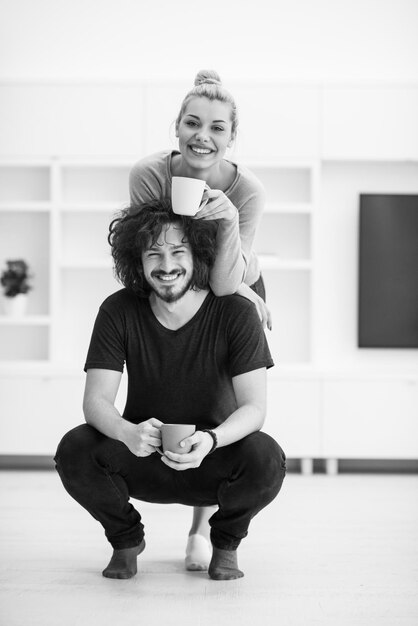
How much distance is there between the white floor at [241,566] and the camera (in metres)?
2.29

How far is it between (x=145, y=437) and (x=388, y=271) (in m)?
3.21

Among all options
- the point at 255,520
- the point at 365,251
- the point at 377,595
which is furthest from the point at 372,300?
the point at 377,595

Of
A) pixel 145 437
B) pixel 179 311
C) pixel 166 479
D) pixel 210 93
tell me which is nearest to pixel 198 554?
pixel 166 479

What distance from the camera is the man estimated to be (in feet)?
8.11

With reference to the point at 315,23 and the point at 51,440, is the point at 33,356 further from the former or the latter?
the point at 315,23

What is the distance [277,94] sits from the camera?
5.12 metres

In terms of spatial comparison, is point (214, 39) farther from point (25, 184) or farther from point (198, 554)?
point (198, 554)

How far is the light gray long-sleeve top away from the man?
0.04m

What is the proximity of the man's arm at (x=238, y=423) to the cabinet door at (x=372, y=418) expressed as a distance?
7.87 ft

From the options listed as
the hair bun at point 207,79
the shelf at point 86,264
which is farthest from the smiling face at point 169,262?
the shelf at point 86,264

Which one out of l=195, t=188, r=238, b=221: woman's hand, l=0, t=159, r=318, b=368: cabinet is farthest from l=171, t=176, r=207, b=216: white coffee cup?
l=0, t=159, r=318, b=368: cabinet

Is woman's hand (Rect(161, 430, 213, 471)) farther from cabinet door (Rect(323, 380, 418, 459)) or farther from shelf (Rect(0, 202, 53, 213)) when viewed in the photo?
shelf (Rect(0, 202, 53, 213))

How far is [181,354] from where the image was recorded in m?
2.65

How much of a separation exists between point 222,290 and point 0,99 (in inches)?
113
